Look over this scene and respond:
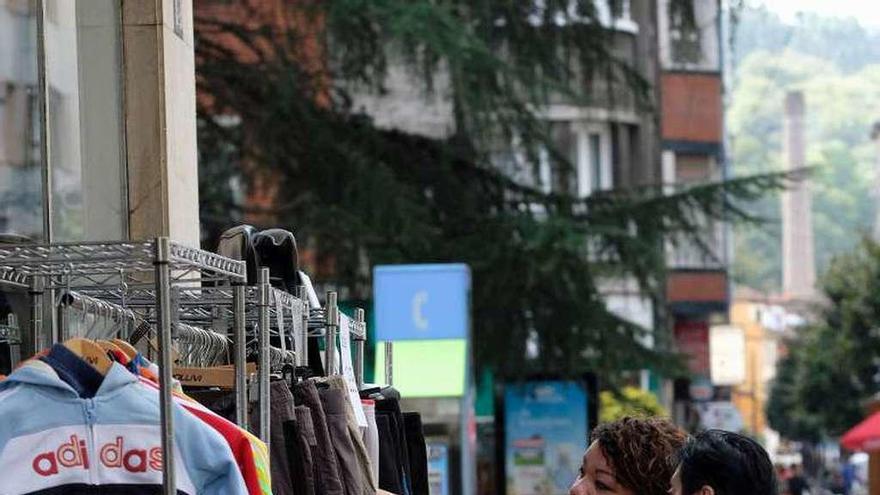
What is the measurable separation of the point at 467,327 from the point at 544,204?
258 centimetres

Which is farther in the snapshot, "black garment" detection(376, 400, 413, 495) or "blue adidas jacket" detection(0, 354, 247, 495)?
"black garment" detection(376, 400, 413, 495)

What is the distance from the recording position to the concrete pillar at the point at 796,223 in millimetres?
157625

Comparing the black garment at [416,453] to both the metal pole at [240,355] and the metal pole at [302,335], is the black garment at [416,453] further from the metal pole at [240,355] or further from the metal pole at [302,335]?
the metal pole at [240,355]

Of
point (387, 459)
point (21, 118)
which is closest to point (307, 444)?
point (387, 459)

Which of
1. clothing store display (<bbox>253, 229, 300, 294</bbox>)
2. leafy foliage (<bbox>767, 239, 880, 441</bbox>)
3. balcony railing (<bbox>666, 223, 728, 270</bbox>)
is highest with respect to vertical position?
balcony railing (<bbox>666, 223, 728, 270</bbox>)

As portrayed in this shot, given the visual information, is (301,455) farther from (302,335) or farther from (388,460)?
(388,460)

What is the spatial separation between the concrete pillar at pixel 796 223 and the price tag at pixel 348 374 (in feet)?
491

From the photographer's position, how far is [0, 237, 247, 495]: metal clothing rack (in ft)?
17.0

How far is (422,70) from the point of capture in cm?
1938

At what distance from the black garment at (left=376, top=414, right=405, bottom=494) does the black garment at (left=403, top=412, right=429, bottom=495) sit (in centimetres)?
25

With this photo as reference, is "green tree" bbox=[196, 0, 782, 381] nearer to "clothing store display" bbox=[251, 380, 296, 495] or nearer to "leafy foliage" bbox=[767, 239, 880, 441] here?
"clothing store display" bbox=[251, 380, 296, 495]

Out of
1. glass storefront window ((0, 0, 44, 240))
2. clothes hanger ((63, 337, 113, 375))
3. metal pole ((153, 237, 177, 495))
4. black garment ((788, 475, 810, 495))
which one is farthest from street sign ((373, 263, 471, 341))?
black garment ((788, 475, 810, 495))

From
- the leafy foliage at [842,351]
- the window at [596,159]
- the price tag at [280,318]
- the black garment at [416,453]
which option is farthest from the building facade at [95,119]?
the leafy foliage at [842,351]

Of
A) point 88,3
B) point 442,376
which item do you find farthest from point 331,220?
point 88,3
